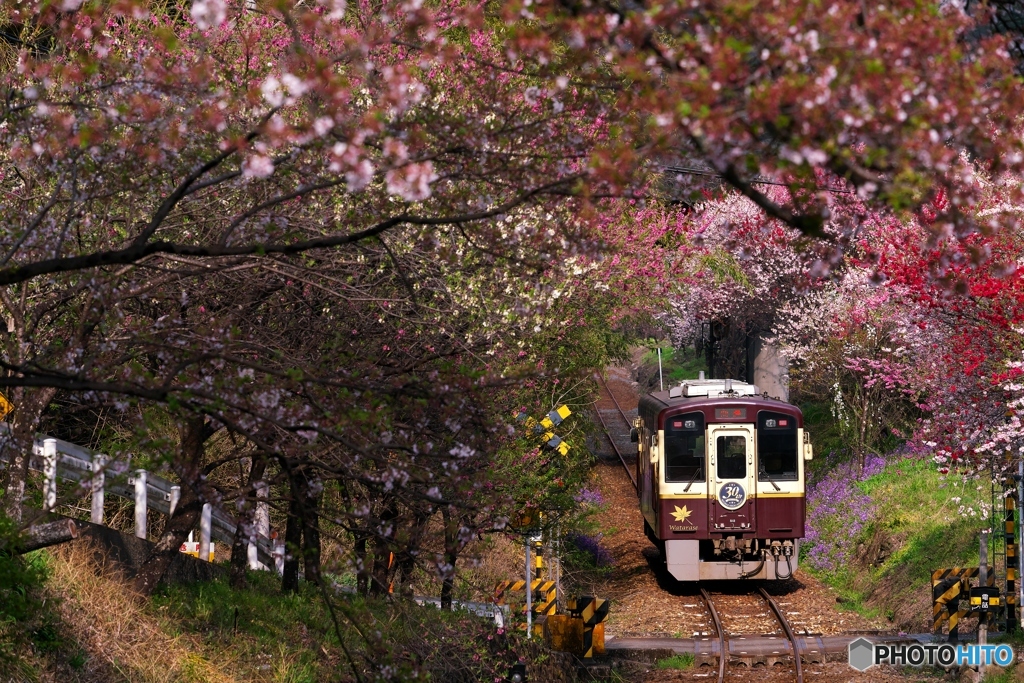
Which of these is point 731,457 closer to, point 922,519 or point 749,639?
point 749,639

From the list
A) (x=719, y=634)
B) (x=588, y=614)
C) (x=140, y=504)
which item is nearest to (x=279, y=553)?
(x=140, y=504)

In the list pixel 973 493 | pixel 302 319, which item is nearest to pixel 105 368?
pixel 302 319

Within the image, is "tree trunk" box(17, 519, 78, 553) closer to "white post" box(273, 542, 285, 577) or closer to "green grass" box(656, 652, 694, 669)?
"white post" box(273, 542, 285, 577)

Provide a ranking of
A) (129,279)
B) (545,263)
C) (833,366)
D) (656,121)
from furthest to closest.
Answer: (833,366)
(129,279)
(545,263)
(656,121)

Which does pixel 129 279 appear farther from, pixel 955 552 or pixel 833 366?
pixel 833 366

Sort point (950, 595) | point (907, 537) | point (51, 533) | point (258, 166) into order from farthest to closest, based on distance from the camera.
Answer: point (907, 537) < point (950, 595) < point (51, 533) < point (258, 166)

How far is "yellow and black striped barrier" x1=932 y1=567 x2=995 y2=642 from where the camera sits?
14.1 metres

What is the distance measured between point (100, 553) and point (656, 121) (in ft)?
26.6

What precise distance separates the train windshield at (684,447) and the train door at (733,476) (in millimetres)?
209

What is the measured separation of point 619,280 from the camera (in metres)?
21.4

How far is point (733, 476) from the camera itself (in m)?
19.0
